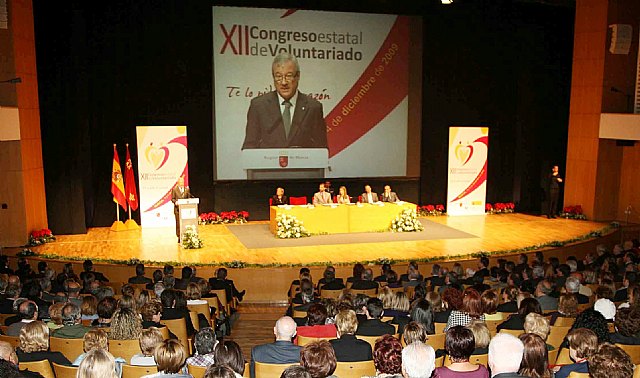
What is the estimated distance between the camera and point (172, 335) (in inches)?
247

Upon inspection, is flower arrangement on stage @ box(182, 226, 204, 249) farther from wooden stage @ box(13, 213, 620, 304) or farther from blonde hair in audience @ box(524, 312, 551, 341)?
blonde hair in audience @ box(524, 312, 551, 341)

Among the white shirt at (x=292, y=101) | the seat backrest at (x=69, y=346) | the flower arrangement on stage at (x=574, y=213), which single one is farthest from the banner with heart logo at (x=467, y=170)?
the seat backrest at (x=69, y=346)

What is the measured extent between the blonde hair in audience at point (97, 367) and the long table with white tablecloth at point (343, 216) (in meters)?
10.0

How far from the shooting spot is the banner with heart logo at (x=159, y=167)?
1518cm

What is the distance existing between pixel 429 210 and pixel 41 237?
979 cm

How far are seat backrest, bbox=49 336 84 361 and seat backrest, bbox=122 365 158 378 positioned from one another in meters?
1.00

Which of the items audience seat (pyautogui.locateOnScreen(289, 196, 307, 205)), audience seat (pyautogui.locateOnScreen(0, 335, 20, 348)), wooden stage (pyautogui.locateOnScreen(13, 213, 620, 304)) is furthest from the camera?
audience seat (pyautogui.locateOnScreen(289, 196, 307, 205))

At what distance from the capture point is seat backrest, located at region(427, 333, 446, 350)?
5758 mm

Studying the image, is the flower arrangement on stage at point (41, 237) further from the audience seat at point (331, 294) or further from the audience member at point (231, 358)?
the audience member at point (231, 358)

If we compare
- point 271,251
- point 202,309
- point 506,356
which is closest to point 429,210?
point 271,251

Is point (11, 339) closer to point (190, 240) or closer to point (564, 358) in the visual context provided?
point (564, 358)

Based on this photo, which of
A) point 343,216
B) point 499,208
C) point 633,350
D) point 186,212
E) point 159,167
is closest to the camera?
point 633,350

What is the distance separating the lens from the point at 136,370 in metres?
4.66

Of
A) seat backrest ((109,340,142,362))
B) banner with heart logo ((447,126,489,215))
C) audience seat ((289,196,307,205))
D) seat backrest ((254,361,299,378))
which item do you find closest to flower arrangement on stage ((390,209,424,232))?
audience seat ((289,196,307,205))
